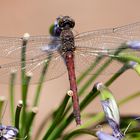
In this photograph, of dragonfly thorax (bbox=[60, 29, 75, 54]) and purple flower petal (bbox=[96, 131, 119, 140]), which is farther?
dragonfly thorax (bbox=[60, 29, 75, 54])

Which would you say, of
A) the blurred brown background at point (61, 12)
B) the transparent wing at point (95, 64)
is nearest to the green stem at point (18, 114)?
the transparent wing at point (95, 64)

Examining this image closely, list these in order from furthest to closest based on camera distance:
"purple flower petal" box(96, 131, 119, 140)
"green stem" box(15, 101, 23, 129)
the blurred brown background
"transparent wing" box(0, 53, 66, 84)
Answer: the blurred brown background → "transparent wing" box(0, 53, 66, 84) → "green stem" box(15, 101, 23, 129) → "purple flower petal" box(96, 131, 119, 140)

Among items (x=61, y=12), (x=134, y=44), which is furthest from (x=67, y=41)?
(x=61, y=12)

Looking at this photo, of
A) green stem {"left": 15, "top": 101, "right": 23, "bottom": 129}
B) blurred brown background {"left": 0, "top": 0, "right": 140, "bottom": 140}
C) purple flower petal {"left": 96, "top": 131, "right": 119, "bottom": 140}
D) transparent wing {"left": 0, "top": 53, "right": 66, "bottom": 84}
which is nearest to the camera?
purple flower petal {"left": 96, "top": 131, "right": 119, "bottom": 140}

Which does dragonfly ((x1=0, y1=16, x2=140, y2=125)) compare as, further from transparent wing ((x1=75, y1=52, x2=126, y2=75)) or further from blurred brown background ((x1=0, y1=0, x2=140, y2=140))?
blurred brown background ((x1=0, y1=0, x2=140, y2=140))

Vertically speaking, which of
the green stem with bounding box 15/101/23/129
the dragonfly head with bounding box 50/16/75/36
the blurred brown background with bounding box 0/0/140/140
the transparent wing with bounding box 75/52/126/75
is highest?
the blurred brown background with bounding box 0/0/140/140

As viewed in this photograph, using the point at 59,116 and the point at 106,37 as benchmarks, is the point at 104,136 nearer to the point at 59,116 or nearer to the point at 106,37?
the point at 59,116

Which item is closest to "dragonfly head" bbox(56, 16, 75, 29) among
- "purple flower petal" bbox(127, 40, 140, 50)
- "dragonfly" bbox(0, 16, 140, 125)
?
"dragonfly" bbox(0, 16, 140, 125)
